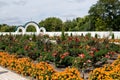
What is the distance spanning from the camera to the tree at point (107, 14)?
182 ft

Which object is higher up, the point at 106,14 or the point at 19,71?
the point at 106,14

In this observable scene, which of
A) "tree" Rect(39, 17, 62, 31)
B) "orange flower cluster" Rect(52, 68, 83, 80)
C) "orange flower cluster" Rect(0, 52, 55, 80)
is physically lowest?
"orange flower cluster" Rect(0, 52, 55, 80)

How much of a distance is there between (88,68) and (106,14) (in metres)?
45.9

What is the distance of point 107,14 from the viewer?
5638 centimetres

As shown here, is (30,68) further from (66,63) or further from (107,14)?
(107,14)

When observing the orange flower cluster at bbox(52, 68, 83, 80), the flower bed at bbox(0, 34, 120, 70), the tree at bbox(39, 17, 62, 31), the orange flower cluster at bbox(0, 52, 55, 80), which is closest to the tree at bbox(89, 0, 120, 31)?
the tree at bbox(39, 17, 62, 31)

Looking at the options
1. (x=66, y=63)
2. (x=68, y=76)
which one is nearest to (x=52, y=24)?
(x=66, y=63)

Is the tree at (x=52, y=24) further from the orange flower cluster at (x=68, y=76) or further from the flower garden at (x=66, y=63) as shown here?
the orange flower cluster at (x=68, y=76)

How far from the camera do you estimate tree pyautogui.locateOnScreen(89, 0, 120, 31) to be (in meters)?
55.6

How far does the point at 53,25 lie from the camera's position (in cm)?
7394

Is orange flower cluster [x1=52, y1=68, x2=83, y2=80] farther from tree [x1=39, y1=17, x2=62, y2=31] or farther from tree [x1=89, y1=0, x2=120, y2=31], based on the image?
tree [x1=39, y1=17, x2=62, y2=31]

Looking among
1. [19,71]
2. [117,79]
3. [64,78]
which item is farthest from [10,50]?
[117,79]

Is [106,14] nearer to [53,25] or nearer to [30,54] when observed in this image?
[53,25]

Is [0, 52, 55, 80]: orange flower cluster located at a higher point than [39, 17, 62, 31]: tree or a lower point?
lower
